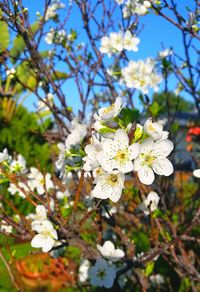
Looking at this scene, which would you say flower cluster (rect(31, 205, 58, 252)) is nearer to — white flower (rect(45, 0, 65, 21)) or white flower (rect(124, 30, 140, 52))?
white flower (rect(124, 30, 140, 52))

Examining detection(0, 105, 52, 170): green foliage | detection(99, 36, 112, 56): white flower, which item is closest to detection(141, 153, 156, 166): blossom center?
detection(99, 36, 112, 56): white flower

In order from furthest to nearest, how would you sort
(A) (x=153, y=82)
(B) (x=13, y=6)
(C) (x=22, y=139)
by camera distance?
(C) (x=22, y=139)
(A) (x=153, y=82)
(B) (x=13, y=6)

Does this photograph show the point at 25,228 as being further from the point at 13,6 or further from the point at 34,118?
the point at 34,118

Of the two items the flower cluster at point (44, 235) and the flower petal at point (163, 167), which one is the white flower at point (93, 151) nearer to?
the flower petal at point (163, 167)

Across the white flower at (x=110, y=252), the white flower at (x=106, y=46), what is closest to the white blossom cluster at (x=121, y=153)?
the white flower at (x=110, y=252)

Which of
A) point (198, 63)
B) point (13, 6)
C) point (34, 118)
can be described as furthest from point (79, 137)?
point (34, 118)

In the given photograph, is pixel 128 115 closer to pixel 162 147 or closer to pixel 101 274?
pixel 162 147
